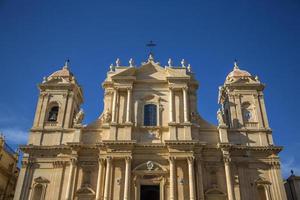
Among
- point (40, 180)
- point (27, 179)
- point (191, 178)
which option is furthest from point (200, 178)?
point (27, 179)

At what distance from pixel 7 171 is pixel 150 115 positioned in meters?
14.4

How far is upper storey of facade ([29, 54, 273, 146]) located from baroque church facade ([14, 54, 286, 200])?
8 cm

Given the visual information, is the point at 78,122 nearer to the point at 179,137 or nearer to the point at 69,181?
the point at 69,181

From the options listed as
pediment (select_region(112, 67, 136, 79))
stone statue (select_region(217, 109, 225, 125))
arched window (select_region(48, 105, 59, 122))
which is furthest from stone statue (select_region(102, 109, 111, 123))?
stone statue (select_region(217, 109, 225, 125))

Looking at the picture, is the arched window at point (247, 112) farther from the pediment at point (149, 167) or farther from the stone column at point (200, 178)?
the pediment at point (149, 167)

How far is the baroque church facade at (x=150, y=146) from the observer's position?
23078 mm

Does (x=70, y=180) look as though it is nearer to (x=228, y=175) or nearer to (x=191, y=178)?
(x=191, y=178)

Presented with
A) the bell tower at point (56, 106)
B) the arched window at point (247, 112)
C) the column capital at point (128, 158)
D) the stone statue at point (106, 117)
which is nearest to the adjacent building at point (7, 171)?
the bell tower at point (56, 106)

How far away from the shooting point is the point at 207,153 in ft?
80.1

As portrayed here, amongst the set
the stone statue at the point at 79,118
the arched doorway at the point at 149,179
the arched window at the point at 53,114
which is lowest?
the arched doorway at the point at 149,179

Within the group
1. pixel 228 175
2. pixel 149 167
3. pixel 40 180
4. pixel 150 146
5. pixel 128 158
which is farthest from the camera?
pixel 150 146

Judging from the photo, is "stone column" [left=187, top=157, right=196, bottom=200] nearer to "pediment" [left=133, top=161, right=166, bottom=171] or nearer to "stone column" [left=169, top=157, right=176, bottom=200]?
"stone column" [left=169, top=157, right=176, bottom=200]

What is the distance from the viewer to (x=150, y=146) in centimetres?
2395

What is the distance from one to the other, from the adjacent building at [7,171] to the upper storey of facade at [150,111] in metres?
6.27
